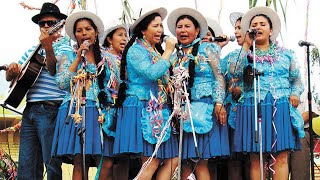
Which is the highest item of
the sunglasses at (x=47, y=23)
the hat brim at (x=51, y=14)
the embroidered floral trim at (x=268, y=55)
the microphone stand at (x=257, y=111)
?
the hat brim at (x=51, y=14)

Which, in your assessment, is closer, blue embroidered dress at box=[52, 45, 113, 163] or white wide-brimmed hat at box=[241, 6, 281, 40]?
blue embroidered dress at box=[52, 45, 113, 163]

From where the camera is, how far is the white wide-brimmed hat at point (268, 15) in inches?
204

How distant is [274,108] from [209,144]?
61 cm

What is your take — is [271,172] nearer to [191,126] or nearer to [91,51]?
[191,126]

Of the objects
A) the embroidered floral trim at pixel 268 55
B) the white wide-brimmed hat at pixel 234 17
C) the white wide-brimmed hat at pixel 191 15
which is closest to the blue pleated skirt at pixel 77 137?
the white wide-brimmed hat at pixel 191 15

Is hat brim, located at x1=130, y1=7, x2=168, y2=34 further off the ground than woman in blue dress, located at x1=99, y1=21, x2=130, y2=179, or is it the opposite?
hat brim, located at x1=130, y1=7, x2=168, y2=34

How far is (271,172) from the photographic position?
5.08 metres

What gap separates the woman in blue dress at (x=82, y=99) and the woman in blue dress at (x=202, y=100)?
2.23 ft

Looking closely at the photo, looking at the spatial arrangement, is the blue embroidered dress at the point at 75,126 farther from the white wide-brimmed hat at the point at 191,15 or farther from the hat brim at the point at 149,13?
the white wide-brimmed hat at the point at 191,15

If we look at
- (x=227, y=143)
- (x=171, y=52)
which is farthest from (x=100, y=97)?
(x=227, y=143)

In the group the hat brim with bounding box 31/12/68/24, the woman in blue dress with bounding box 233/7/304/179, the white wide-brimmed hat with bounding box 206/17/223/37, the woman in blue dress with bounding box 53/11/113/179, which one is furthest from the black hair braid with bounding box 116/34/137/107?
the white wide-brimmed hat with bounding box 206/17/223/37

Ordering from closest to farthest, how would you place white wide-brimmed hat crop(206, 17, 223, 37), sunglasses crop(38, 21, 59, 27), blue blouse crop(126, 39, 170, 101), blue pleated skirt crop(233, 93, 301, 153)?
blue blouse crop(126, 39, 170, 101), blue pleated skirt crop(233, 93, 301, 153), sunglasses crop(38, 21, 59, 27), white wide-brimmed hat crop(206, 17, 223, 37)

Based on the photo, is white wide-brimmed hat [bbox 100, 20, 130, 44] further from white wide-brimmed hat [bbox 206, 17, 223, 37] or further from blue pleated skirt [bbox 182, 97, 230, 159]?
blue pleated skirt [bbox 182, 97, 230, 159]

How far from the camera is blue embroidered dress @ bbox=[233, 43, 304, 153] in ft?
16.2
